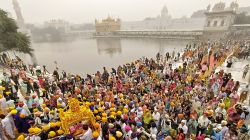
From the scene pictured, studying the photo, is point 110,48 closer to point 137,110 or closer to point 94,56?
point 94,56

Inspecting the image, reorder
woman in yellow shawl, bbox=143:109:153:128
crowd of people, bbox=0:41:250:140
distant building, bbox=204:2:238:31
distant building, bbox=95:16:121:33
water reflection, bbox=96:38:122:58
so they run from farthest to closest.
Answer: distant building, bbox=95:16:121:33, water reflection, bbox=96:38:122:58, distant building, bbox=204:2:238:31, woman in yellow shawl, bbox=143:109:153:128, crowd of people, bbox=0:41:250:140

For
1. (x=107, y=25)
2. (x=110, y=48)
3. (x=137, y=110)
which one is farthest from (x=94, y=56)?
(x=107, y=25)

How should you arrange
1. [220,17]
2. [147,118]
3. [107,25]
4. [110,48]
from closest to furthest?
1. [147,118]
2. [220,17]
3. [110,48]
4. [107,25]

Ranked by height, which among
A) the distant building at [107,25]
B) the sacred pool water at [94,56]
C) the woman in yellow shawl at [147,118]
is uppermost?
the distant building at [107,25]

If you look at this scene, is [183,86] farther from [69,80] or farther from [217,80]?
[69,80]

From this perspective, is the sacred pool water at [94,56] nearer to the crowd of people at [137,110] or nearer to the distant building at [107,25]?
the crowd of people at [137,110]

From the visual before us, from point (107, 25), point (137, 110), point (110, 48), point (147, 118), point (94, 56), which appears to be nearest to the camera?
point (147, 118)

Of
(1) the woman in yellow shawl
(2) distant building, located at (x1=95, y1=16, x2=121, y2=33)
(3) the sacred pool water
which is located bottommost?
(3) the sacred pool water

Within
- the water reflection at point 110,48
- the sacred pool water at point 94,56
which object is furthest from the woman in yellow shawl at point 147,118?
the water reflection at point 110,48

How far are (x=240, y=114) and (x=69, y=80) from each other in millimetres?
8879

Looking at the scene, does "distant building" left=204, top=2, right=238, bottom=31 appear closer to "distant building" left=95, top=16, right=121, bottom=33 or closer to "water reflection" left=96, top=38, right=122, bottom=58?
"water reflection" left=96, top=38, right=122, bottom=58

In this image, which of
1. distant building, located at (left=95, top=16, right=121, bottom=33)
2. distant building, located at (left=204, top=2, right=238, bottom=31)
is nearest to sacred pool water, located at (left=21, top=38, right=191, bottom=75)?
distant building, located at (left=204, top=2, right=238, bottom=31)

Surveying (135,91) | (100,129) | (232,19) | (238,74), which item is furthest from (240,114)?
(232,19)

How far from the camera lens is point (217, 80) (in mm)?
10797
